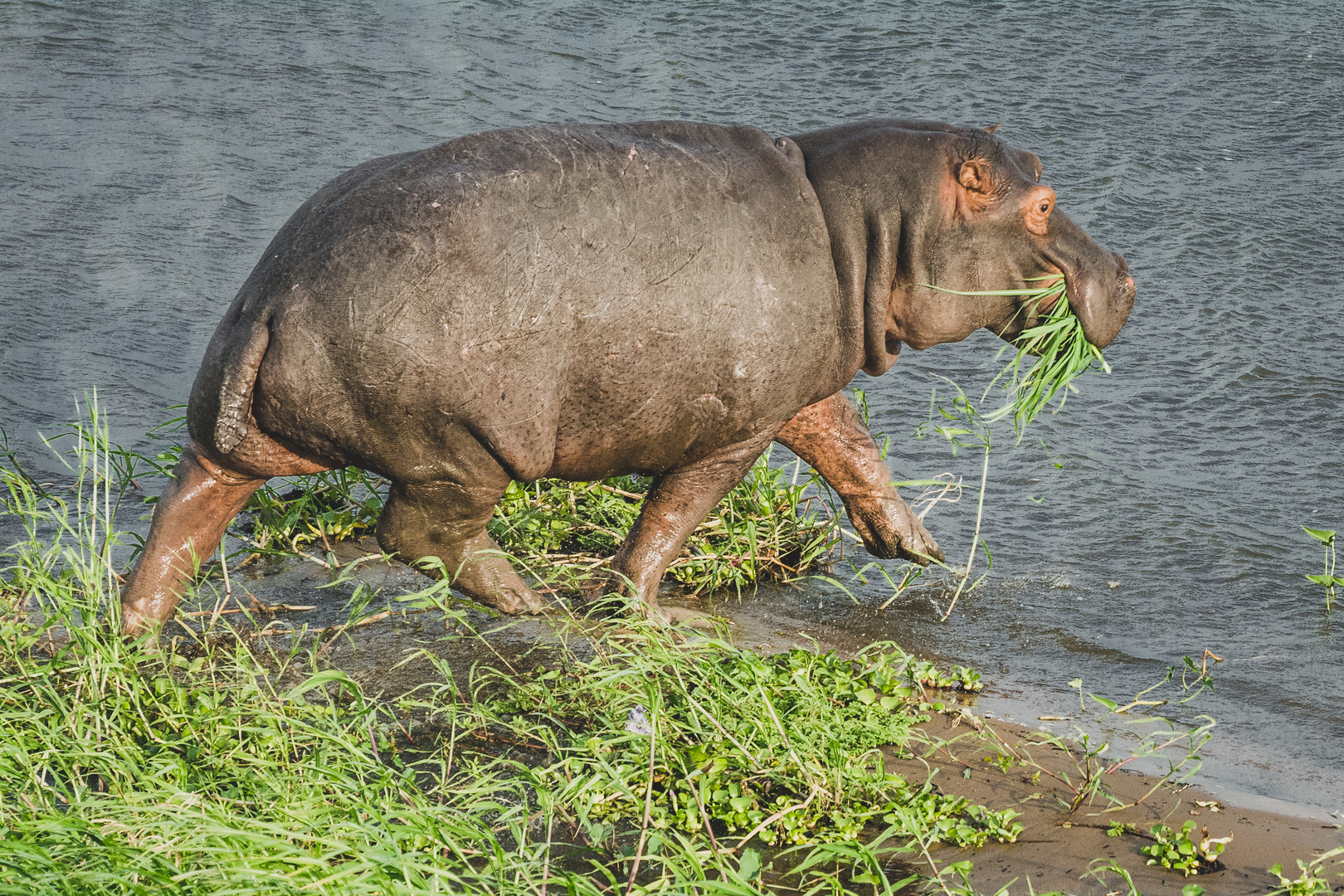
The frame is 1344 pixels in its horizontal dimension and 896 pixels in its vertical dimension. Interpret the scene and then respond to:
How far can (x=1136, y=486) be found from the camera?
554 cm

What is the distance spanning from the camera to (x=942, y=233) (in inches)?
169

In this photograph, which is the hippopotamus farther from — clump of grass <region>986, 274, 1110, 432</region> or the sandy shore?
the sandy shore

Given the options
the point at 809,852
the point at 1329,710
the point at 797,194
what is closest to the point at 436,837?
the point at 809,852

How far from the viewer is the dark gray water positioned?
4.63 m

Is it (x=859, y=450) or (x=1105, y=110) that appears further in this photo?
(x=1105, y=110)

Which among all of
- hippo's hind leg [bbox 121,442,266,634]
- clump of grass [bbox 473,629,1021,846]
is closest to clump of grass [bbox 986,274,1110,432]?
clump of grass [bbox 473,629,1021,846]

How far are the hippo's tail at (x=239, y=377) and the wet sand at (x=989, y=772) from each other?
2.40ft

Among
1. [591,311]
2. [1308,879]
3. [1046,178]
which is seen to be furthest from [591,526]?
[1046,178]

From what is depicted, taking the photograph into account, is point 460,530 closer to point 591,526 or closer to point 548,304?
point 548,304

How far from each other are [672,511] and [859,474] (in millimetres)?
811

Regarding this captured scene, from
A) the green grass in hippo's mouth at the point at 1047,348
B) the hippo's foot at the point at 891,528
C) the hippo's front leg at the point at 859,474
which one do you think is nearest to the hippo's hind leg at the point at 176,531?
the hippo's front leg at the point at 859,474

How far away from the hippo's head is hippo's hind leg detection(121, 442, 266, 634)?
203cm

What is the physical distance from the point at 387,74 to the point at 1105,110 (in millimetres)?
5257

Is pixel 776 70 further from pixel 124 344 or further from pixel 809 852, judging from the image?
pixel 809 852
